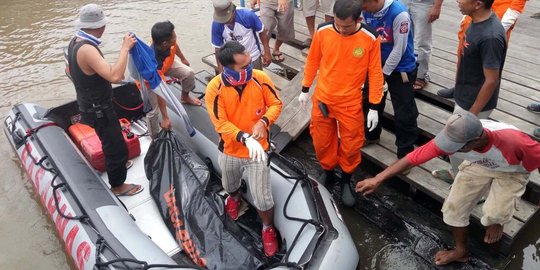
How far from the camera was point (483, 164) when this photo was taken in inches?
103

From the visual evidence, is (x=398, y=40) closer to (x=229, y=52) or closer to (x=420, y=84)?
Answer: (x=420, y=84)

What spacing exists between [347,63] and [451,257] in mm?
1669

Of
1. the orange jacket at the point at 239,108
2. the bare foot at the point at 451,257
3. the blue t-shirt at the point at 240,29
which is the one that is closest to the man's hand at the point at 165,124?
the blue t-shirt at the point at 240,29

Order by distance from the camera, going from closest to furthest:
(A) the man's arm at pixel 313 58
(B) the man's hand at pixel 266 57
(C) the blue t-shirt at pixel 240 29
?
(A) the man's arm at pixel 313 58 → (C) the blue t-shirt at pixel 240 29 → (B) the man's hand at pixel 266 57

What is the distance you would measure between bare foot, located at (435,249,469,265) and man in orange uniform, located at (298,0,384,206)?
3.23ft

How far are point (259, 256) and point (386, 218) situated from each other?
125cm

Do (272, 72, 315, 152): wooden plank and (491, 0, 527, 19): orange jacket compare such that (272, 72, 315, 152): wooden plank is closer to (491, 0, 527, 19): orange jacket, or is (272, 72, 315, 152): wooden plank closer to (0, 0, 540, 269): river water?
(0, 0, 540, 269): river water

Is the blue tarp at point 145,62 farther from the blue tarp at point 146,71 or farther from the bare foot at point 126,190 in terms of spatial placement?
the bare foot at point 126,190

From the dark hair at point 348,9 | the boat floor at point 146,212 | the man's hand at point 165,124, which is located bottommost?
the boat floor at point 146,212

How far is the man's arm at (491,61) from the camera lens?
8.73 ft

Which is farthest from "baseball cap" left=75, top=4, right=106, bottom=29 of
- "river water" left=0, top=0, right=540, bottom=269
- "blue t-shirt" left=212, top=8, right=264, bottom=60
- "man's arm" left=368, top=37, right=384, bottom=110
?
"river water" left=0, top=0, right=540, bottom=269

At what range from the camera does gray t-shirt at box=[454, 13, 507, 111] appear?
2.67m

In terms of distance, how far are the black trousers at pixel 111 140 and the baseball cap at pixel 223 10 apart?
135cm

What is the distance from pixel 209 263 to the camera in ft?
10.2
